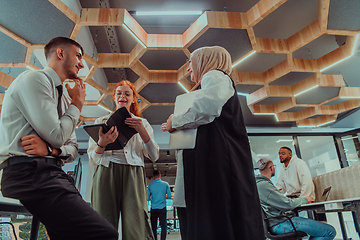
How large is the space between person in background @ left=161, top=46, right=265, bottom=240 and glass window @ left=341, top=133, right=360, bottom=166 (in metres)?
7.87

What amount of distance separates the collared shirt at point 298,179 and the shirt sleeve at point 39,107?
3.57 m

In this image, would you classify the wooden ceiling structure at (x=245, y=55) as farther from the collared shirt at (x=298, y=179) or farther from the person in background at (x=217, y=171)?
the person in background at (x=217, y=171)

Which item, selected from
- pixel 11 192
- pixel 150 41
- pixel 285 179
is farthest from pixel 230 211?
pixel 285 179

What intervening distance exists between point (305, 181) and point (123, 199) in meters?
3.11

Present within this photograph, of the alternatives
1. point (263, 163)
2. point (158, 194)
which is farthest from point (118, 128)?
point (158, 194)

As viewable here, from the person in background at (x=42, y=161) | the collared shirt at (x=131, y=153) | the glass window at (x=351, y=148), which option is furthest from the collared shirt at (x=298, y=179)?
the glass window at (x=351, y=148)

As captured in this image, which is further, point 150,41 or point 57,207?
point 150,41

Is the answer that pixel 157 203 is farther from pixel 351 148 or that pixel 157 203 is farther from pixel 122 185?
pixel 351 148

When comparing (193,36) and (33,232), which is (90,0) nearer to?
(193,36)

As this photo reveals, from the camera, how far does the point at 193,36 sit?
3314 mm

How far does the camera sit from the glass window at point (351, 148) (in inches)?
288

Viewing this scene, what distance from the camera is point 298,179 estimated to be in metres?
3.74

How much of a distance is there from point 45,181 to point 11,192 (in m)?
0.12

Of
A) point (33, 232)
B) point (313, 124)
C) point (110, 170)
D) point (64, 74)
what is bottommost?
point (33, 232)
